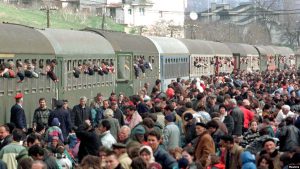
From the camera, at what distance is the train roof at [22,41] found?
22234mm

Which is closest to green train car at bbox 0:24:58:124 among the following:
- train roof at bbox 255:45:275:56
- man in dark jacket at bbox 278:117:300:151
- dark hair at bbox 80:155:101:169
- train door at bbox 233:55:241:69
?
man in dark jacket at bbox 278:117:300:151

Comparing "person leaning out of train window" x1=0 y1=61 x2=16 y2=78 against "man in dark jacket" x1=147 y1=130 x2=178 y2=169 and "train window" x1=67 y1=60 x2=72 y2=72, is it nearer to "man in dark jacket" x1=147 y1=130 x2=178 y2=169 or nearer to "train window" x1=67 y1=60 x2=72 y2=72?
"train window" x1=67 y1=60 x2=72 y2=72

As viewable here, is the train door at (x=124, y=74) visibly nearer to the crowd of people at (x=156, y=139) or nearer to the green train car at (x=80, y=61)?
the green train car at (x=80, y=61)

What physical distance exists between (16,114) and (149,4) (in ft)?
306

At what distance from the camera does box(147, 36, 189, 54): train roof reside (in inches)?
1774

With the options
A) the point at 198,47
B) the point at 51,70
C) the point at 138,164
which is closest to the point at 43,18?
the point at 198,47

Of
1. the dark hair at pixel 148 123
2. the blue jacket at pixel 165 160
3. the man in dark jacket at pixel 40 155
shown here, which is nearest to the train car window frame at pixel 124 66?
the dark hair at pixel 148 123

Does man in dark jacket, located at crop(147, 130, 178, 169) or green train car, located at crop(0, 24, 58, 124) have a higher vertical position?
green train car, located at crop(0, 24, 58, 124)

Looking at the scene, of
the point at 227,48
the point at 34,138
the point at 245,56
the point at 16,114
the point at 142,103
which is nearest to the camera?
the point at 34,138

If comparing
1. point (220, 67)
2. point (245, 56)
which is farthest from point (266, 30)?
point (220, 67)

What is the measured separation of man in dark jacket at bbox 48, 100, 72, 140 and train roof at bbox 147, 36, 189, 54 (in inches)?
898

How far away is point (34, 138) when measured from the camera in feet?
48.2

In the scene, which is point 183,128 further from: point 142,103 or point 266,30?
point 266,30

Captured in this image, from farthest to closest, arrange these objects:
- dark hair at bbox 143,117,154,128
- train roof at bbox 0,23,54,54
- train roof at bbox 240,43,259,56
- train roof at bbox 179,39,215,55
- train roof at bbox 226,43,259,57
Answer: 1. train roof at bbox 240,43,259,56
2. train roof at bbox 226,43,259,57
3. train roof at bbox 179,39,215,55
4. train roof at bbox 0,23,54,54
5. dark hair at bbox 143,117,154,128
